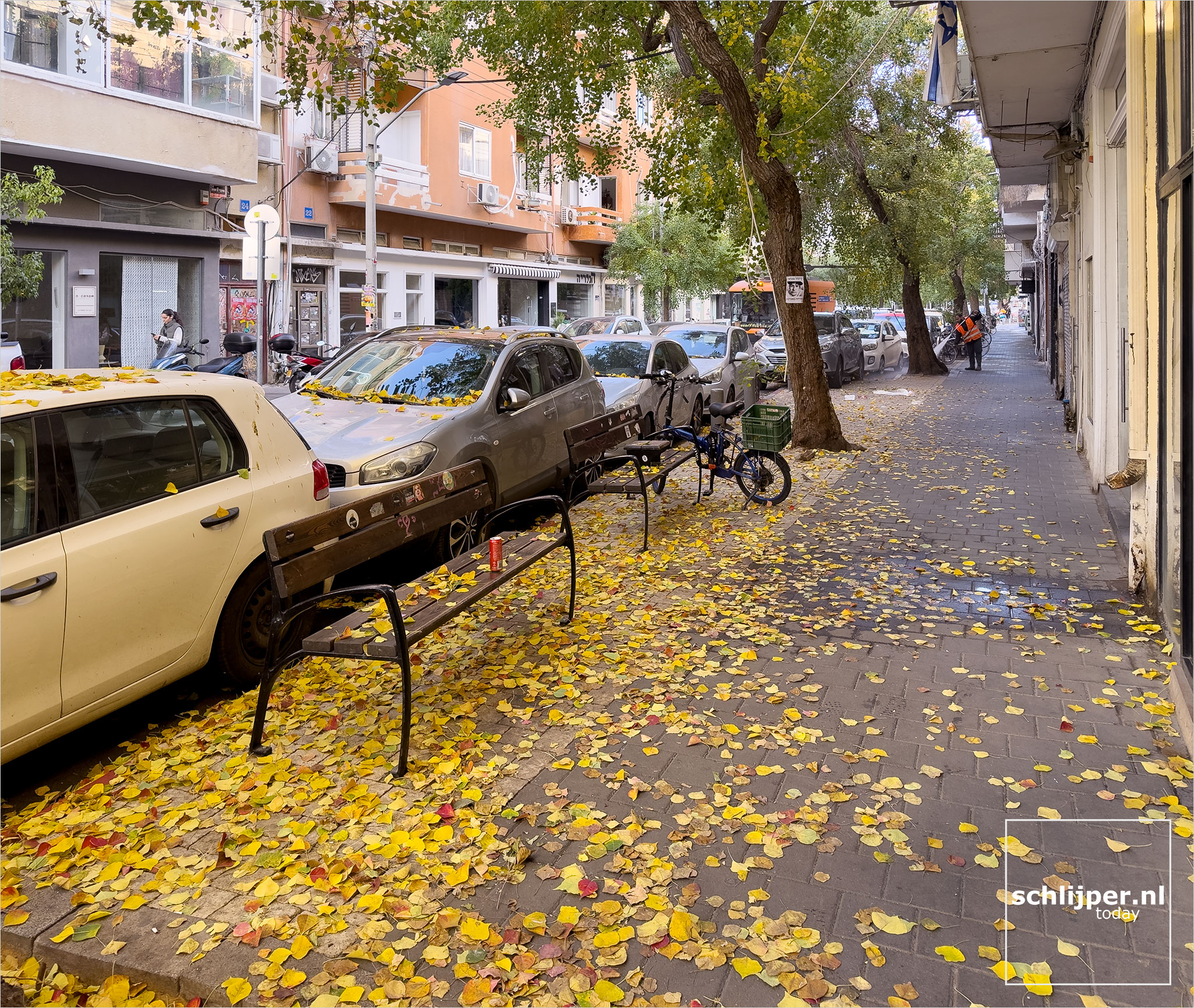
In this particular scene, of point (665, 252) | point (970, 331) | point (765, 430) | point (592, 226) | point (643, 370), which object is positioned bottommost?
point (765, 430)

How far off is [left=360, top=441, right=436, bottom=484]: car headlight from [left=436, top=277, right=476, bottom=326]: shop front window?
2537 centimetres

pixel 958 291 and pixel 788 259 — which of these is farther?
pixel 958 291

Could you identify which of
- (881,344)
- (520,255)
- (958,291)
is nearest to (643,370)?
(881,344)

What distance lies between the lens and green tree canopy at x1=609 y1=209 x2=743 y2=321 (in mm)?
39750

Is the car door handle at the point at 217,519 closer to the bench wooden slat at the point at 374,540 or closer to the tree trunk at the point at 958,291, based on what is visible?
the bench wooden slat at the point at 374,540

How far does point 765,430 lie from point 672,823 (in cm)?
633

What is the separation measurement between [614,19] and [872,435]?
7629 millimetres

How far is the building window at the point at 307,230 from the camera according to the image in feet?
A: 88.6

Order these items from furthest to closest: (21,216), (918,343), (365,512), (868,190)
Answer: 1. (918,343)
2. (868,190)
3. (21,216)
4. (365,512)

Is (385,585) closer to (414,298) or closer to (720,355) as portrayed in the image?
(720,355)

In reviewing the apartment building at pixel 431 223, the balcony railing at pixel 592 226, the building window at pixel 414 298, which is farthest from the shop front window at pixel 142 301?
the balcony railing at pixel 592 226

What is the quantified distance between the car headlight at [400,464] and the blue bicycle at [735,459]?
2860mm

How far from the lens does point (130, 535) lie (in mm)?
4605

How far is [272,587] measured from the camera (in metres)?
4.64
